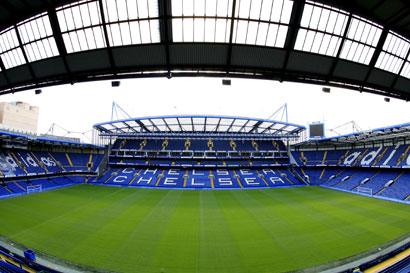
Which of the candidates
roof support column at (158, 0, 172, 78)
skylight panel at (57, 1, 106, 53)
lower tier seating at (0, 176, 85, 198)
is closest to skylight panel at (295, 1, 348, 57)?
roof support column at (158, 0, 172, 78)

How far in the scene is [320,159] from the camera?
3506 centimetres

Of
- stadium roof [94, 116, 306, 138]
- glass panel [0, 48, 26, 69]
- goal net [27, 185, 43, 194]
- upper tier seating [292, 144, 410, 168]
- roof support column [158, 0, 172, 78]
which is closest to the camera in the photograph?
roof support column [158, 0, 172, 78]

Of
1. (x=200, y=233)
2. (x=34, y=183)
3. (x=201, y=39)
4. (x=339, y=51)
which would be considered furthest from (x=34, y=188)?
(x=339, y=51)

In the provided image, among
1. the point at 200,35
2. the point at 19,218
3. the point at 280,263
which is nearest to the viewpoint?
the point at 200,35

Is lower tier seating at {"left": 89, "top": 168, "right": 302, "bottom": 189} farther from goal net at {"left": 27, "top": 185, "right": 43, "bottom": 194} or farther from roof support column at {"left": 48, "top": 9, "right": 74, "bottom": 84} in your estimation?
roof support column at {"left": 48, "top": 9, "right": 74, "bottom": 84}

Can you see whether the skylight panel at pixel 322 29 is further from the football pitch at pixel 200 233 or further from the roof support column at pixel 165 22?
the football pitch at pixel 200 233

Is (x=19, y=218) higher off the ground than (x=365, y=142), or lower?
lower

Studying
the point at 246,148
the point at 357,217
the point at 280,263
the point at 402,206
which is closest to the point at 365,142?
the point at 402,206

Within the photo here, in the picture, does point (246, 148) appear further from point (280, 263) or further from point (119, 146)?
point (280, 263)

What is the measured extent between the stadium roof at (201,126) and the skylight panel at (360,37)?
23388mm

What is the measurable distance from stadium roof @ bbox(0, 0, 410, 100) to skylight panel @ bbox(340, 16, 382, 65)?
2cm

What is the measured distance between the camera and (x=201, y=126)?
34.2 m

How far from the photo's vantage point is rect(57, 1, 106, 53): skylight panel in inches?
186

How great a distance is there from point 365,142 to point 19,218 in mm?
46944
